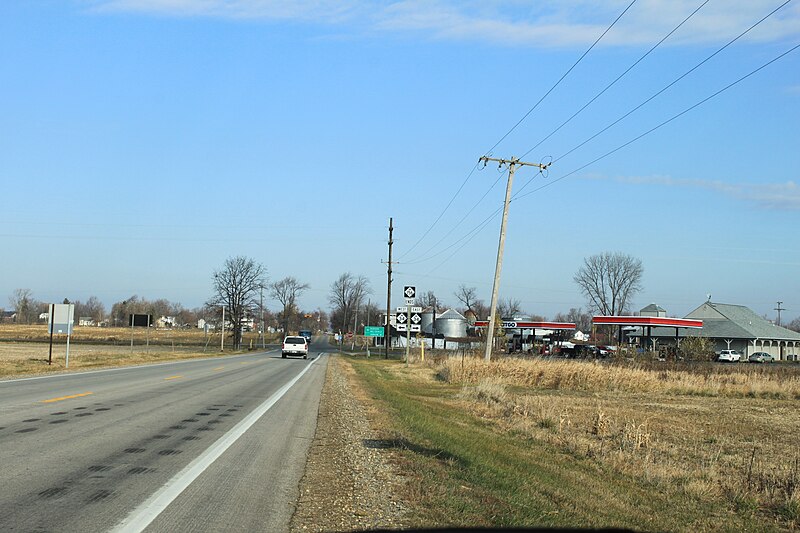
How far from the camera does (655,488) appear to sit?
10898 mm

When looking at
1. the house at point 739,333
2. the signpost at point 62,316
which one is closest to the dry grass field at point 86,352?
the signpost at point 62,316

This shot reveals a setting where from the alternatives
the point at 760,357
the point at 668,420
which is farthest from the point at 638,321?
the point at 668,420

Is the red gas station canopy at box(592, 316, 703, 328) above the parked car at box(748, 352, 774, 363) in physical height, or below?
above

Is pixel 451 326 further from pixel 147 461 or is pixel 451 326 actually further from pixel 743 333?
pixel 147 461

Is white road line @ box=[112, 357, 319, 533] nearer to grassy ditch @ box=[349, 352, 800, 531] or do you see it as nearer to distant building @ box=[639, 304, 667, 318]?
grassy ditch @ box=[349, 352, 800, 531]

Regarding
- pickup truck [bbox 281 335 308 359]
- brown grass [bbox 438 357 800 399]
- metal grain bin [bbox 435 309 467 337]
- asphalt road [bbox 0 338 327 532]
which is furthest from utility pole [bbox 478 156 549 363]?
metal grain bin [bbox 435 309 467 337]

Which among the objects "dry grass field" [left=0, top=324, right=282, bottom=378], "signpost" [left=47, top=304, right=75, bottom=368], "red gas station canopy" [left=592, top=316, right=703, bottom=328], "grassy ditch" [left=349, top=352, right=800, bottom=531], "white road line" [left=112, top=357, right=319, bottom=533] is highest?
"red gas station canopy" [left=592, top=316, right=703, bottom=328]

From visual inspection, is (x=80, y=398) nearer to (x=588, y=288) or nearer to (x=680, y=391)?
(x=680, y=391)

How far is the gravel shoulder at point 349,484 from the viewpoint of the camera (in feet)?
23.5

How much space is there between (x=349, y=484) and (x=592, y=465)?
213 inches

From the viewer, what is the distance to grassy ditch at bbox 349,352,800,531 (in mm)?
8211

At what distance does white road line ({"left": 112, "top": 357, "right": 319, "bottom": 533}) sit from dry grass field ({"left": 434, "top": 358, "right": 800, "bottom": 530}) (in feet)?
21.0

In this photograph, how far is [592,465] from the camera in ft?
41.8

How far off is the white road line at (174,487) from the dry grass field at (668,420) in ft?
21.0
